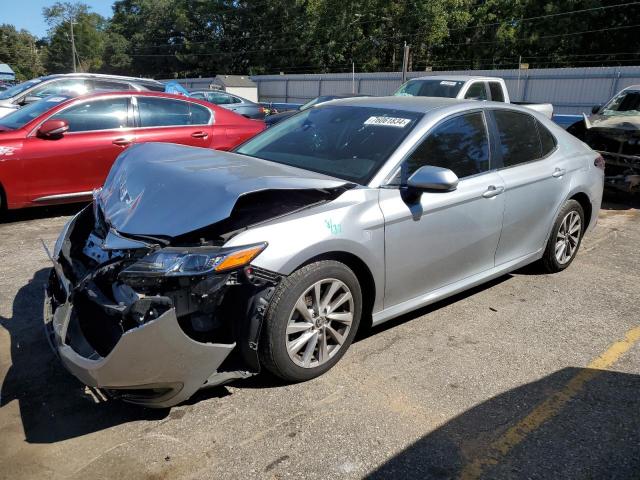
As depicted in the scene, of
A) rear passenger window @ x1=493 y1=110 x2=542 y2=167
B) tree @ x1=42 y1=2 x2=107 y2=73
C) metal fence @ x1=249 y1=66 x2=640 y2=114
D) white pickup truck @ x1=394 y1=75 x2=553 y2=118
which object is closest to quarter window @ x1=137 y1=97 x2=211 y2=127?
rear passenger window @ x1=493 y1=110 x2=542 y2=167

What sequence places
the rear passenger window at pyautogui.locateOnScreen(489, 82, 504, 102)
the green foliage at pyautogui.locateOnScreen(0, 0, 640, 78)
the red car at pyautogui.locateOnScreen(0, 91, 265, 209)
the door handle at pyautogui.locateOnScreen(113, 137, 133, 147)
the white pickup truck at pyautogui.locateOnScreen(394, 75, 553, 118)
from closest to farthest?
the red car at pyautogui.locateOnScreen(0, 91, 265, 209)
the door handle at pyautogui.locateOnScreen(113, 137, 133, 147)
the white pickup truck at pyautogui.locateOnScreen(394, 75, 553, 118)
the rear passenger window at pyautogui.locateOnScreen(489, 82, 504, 102)
the green foliage at pyautogui.locateOnScreen(0, 0, 640, 78)

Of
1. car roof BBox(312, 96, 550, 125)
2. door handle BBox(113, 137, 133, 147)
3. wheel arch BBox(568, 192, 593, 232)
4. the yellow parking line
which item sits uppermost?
car roof BBox(312, 96, 550, 125)

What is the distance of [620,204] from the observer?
28.4ft

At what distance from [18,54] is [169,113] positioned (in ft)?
321

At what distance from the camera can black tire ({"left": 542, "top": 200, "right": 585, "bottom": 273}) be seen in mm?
4840

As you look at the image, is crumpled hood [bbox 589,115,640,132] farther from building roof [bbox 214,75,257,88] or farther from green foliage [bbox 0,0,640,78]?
green foliage [bbox 0,0,640,78]

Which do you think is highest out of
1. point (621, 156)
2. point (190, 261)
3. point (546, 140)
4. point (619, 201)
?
point (546, 140)

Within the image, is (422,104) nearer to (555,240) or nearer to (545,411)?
(555,240)

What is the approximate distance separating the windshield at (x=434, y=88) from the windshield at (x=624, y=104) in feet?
8.80

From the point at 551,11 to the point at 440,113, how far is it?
4000 centimetres

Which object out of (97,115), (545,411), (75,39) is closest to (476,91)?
(97,115)

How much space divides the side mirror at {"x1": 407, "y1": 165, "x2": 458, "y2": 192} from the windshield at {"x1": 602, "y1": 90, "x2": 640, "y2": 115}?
7.10 metres

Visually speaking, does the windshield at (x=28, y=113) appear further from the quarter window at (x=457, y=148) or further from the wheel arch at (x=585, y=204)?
the wheel arch at (x=585, y=204)

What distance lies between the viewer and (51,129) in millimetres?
6211
